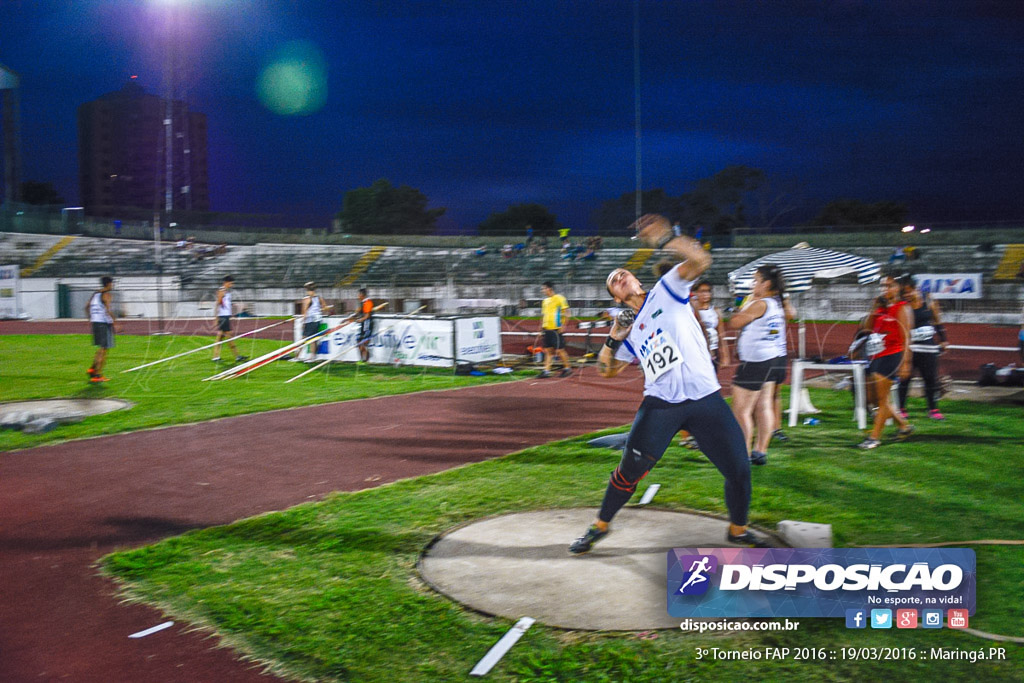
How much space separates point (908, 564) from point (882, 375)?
4.52 metres

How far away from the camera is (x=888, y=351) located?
328 inches

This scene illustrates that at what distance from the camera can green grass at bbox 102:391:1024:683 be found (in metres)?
3.61

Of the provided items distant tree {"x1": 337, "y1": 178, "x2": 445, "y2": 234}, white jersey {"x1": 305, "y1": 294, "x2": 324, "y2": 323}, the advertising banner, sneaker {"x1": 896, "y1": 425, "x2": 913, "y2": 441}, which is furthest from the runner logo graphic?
distant tree {"x1": 337, "y1": 178, "x2": 445, "y2": 234}

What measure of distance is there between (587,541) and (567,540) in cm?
29

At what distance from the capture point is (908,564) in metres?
4.22

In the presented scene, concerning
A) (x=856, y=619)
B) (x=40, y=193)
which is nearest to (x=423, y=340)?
(x=856, y=619)

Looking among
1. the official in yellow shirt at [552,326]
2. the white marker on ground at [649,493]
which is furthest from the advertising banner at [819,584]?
the official in yellow shirt at [552,326]

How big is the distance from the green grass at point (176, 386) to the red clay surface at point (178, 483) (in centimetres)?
76

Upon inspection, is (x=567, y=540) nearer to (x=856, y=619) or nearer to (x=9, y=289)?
(x=856, y=619)

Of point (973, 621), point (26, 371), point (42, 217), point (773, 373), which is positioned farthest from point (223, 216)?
point (973, 621)

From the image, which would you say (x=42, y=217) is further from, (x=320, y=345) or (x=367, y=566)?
(x=367, y=566)

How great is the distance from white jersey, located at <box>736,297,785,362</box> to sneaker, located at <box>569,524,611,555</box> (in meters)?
3.04

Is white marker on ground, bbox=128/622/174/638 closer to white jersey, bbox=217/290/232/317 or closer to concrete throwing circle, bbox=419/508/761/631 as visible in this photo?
concrete throwing circle, bbox=419/508/761/631

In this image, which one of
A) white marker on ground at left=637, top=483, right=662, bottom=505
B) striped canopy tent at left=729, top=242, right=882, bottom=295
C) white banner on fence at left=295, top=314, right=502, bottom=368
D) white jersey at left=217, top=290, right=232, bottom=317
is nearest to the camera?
white marker on ground at left=637, top=483, right=662, bottom=505
